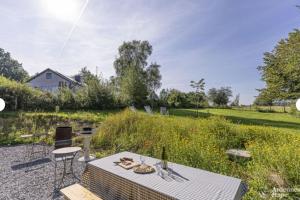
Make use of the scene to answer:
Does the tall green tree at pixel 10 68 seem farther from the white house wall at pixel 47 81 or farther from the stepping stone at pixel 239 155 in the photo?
the stepping stone at pixel 239 155

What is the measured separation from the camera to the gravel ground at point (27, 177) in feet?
10.8

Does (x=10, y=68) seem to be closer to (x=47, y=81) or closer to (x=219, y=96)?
(x=47, y=81)

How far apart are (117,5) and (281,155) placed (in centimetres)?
610

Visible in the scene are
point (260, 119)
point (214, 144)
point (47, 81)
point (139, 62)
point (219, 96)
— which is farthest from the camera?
point (219, 96)

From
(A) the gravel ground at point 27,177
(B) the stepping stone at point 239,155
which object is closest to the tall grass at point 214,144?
(B) the stepping stone at point 239,155

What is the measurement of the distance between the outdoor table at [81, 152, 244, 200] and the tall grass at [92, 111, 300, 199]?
975mm

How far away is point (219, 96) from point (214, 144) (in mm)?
28351

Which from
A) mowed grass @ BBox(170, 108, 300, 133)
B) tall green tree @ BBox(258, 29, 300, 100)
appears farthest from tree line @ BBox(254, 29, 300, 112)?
mowed grass @ BBox(170, 108, 300, 133)

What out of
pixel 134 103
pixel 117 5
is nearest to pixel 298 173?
pixel 117 5

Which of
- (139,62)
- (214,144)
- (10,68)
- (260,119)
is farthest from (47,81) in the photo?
(10,68)

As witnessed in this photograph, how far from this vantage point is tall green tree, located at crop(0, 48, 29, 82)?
43756 millimetres

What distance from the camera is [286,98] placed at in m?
17.7

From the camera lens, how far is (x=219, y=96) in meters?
31.3

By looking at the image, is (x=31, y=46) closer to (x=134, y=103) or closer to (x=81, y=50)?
(x=81, y=50)
